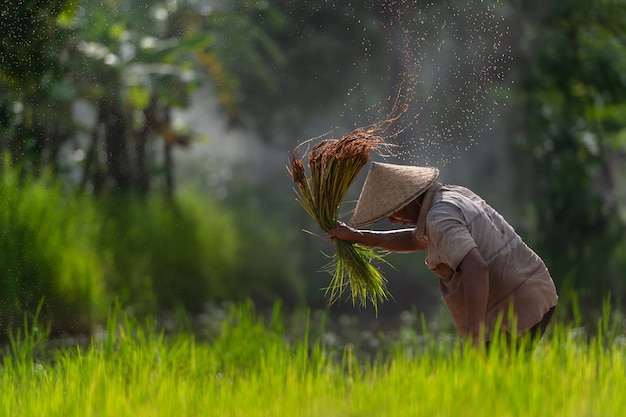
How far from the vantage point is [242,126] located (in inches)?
478

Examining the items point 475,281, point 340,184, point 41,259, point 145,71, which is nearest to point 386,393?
point 475,281

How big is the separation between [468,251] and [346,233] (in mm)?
663

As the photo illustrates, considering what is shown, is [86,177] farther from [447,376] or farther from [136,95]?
[447,376]

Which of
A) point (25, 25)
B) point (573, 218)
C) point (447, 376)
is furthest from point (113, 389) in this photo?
point (573, 218)

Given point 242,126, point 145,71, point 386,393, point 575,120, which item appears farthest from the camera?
point 242,126

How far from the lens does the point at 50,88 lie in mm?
7207

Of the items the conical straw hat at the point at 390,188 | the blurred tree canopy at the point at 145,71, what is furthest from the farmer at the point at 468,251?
the blurred tree canopy at the point at 145,71

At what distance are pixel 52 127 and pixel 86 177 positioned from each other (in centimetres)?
66

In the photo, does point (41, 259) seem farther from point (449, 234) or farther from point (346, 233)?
point (449, 234)

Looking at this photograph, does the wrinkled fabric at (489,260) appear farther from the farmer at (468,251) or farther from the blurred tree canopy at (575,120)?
the blurred tree canopy at (575,120)

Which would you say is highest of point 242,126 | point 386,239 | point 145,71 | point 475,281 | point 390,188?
point 145,71

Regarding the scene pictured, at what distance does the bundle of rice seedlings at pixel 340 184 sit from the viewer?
383cm

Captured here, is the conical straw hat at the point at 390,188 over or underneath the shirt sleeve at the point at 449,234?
over

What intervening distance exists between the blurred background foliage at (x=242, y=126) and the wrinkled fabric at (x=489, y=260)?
3956mm
